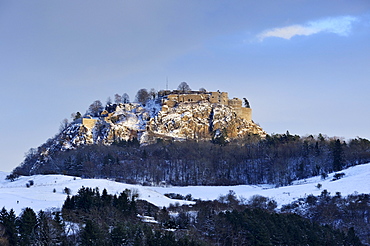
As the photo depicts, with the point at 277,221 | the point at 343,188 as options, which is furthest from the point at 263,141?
the point at 277,221

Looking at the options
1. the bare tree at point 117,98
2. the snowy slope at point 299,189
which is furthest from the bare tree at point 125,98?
the snowy slope at point 299,189

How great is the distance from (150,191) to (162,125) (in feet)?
167

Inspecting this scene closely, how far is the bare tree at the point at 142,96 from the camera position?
152625mm

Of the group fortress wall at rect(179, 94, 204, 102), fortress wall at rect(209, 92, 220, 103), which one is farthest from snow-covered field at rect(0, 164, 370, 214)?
fortress wall at rect(209, 92, 220, 103)

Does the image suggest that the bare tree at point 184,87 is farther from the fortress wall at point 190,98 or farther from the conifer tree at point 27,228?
the conifer tree at point 27,228

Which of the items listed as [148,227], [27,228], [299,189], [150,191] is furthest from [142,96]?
[27,228]

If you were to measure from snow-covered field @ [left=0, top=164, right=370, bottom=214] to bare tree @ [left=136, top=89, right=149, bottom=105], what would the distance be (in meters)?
56.2

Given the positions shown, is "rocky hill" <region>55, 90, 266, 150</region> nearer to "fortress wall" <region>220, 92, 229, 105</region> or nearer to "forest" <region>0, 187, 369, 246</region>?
"fortress wall" <region>220, 92, 229, 105</region>

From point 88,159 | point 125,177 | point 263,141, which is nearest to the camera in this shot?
point 125,177

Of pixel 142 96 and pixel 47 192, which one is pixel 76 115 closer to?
pixel 142 96

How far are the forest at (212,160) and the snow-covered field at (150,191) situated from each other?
6.59 m

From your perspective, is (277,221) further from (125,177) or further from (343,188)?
(125,177)

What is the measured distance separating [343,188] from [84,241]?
41.5 meters

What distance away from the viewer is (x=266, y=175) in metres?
108
